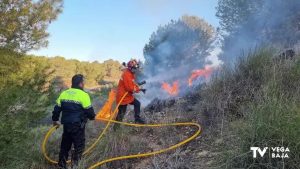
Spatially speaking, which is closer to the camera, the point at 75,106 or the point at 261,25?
the point at 75,106

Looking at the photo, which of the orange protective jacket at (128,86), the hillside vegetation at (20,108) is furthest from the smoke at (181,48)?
the orange protective jacket at (128,86)

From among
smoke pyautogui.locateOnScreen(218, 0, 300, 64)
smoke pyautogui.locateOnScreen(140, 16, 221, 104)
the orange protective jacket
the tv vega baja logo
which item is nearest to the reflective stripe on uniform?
the orange protective jacket

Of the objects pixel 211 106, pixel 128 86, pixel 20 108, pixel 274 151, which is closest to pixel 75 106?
pixel 20 108

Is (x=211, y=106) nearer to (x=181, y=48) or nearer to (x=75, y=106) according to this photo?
(x=75, y=106)

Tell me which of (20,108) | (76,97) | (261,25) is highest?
(261,25)

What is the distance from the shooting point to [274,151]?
14.8ft

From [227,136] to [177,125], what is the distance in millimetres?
2621

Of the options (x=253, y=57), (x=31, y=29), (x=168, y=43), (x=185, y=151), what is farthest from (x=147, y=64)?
(x=185, y=151)

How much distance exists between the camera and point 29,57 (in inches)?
663

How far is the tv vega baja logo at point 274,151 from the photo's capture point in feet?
14.7

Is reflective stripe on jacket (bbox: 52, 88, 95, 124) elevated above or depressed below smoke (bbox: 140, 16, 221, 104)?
below

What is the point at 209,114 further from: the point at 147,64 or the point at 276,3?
the point at 147,64

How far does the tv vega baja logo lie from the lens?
448 centimetres

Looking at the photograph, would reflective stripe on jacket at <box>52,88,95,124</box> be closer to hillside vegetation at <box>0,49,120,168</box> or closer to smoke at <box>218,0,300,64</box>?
hillside vegetation at <box>0,49,120,168</box>
